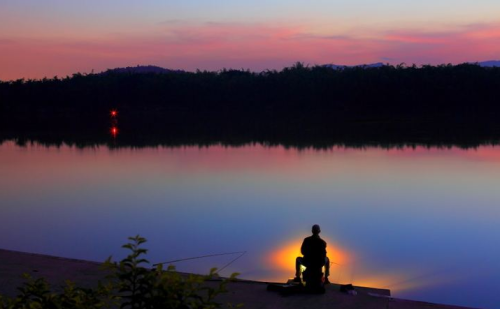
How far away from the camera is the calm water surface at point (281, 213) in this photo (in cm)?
959

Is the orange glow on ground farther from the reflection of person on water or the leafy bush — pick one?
the leafy bush

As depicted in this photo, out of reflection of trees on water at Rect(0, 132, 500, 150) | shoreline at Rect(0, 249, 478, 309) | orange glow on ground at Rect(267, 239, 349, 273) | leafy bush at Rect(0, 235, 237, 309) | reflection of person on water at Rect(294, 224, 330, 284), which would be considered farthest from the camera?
reflection of trees on water at Rect(0, 132, 500, 150)

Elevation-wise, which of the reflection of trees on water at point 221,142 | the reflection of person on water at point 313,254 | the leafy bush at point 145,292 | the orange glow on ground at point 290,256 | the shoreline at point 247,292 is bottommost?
the reflection of trees on water at point 221,142

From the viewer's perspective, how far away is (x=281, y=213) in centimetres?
1423

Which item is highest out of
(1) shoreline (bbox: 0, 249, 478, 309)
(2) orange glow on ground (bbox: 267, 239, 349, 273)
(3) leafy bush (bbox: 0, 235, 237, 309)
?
(3) leafy bush (bbox: 0, 235, 237, 309)

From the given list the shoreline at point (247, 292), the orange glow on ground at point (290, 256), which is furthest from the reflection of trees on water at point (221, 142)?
the shoreline at point (247, 292)

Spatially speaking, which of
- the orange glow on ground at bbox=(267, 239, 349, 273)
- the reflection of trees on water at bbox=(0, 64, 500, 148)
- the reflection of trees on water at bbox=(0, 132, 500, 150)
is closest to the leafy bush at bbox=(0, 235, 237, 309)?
the orange glow on ground at bbox=(267, 239, 349, 273)

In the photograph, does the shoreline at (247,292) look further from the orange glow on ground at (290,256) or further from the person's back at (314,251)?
the orange glow on ground at (290,256)

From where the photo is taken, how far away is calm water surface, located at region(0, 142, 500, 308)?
31.4ft

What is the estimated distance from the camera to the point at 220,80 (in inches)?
2923

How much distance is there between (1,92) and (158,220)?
231 feet

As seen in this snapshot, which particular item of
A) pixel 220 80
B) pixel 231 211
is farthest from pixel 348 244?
pixel 220 80

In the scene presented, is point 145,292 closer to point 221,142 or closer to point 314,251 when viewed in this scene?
point 314,251

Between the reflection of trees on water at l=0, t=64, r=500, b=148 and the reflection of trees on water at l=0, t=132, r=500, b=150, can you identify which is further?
the reflection of trees on water at l=0, t=64, r=500, b=148
